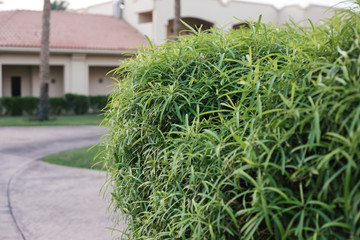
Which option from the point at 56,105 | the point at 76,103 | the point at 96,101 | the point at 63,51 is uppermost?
the point at 63,51

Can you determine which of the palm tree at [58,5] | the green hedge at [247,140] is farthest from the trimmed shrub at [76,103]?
the palm tree at [58,5]

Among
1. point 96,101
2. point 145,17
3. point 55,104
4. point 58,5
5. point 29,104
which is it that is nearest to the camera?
point 29,104

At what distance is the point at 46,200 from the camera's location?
695 centimetres

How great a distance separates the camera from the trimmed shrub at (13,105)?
23.8 m

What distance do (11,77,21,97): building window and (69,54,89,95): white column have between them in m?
3.95

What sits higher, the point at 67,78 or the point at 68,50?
the point at 68,50

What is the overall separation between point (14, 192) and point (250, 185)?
598 cm

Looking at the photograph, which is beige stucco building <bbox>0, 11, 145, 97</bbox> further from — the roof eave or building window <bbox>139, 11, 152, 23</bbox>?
building window <bbox>139, 11, 152, 23</bbox>

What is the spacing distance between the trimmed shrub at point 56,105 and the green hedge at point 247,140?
22.2 m

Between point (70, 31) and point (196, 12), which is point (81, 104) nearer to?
point (70, 31)

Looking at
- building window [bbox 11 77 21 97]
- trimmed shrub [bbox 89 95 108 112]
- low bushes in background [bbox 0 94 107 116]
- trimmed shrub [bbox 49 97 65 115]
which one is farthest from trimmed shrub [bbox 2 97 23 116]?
trimmed shrub [bbox 89 95 108 112]

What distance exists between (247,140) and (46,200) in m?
5.37

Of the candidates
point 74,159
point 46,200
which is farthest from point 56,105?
point 46,200

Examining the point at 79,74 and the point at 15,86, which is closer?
the point at 79,74
